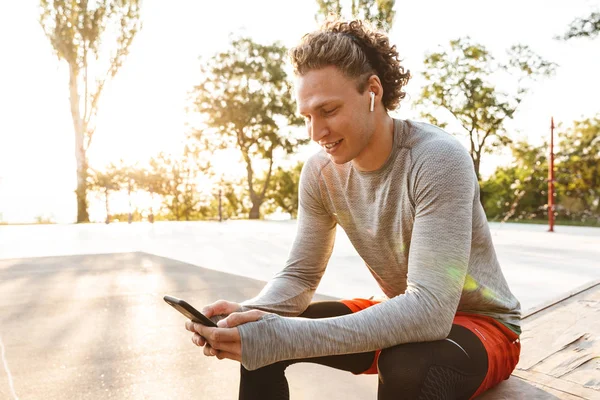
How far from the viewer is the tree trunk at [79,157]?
15.2 meters

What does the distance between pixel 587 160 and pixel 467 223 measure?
1579 centimetres

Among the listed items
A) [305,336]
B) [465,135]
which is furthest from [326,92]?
[465,135]

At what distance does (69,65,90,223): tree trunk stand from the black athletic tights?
15190 millimetres

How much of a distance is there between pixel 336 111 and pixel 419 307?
0.52 m

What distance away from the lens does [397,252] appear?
1521 mm

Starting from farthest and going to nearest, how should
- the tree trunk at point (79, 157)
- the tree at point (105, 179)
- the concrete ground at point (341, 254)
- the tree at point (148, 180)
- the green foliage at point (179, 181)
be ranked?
the green foliage at point (179, 181)
the tree at point (148, 180)
the tree at point (105, 179)
the tree trunk at point (79, 157)
the concrete ground at point (341, 254)

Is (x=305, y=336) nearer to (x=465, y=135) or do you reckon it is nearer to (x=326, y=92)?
(x=326, y=92)

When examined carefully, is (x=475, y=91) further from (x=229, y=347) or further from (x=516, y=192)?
(x=229, y=347)

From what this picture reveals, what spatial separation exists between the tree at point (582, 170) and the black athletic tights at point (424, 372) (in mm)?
13361

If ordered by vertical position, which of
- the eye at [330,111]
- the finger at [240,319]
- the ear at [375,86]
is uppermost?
the ear at [375,86]

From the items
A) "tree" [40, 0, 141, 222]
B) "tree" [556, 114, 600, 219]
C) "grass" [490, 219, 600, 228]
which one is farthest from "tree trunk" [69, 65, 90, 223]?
"tree" [556, 114, 600, 219]

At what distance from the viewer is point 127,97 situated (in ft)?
52.1

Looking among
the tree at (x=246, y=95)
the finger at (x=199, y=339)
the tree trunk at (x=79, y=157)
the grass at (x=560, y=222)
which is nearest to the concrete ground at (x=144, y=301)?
the finger at (x=199, y=339)

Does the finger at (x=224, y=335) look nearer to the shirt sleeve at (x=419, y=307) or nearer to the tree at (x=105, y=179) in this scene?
the shirt sleeve at (x=419, y=307)
